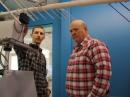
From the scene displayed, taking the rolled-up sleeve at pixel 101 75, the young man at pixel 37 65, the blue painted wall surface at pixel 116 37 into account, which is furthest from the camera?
the blue painted wall surface at pixel 116 37

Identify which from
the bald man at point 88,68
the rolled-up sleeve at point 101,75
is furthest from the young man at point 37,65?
the rolled-up sleeve at point 101,75

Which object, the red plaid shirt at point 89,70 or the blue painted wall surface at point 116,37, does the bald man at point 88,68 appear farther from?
the blue painted wall surface at point 116,37

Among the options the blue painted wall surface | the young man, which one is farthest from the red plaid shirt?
the blue painted wall surface

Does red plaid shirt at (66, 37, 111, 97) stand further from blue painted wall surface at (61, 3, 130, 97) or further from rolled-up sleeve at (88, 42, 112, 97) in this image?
blue painted wall surface at (61, 3, 130, 97)

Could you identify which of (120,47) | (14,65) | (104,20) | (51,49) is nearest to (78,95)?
(120,47)

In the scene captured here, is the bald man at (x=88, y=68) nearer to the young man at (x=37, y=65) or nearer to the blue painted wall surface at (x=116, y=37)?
the young man at (x=37, y=65)

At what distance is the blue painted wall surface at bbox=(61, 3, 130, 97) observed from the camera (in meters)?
3.22

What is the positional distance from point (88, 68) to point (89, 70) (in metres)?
0.02

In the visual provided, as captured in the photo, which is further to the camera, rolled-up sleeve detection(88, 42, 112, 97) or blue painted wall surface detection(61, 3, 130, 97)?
blue painted wall surface detection(61, 3, 130, 97)

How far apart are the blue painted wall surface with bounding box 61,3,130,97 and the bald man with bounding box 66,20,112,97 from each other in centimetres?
103

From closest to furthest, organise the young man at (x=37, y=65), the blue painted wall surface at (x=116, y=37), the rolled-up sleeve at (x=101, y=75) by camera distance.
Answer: the rolled-up sleeve at (x=101, y=75)
the young man at (x=37, y=65)
the blue painted wall surface at (x=116, y=37)

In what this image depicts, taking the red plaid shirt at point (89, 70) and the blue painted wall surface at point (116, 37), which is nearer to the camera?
the red plaid shirt at point (89, 70)

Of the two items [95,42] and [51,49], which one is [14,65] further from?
[95,42]

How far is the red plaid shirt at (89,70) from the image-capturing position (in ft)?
6.88
